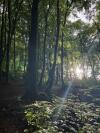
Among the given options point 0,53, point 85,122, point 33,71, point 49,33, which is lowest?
point 85,122

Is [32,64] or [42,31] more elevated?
[42,31]

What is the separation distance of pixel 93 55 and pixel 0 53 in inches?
1613

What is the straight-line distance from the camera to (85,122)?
12.1 meters

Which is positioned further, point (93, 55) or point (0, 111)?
point (93, 55)

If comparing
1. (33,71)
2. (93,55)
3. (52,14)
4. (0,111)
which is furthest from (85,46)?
(0,111)

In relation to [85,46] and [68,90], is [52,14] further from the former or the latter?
[85,46]

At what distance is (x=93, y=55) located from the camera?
7069 cm

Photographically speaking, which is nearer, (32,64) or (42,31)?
(32,64)

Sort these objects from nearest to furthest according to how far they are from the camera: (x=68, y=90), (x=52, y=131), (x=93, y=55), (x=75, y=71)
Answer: (x=52, y=131)
(x=68, y=90)
(x=93, y=55)
(x=75, y=71)

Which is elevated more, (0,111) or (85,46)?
(85,46)

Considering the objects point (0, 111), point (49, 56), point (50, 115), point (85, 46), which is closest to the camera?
point (50, 115)

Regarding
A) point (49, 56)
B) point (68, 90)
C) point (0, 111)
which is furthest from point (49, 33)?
point (0, 111)

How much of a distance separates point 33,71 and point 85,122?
25.6 feet

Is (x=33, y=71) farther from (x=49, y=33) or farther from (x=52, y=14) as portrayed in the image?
(x=49, y=33)
